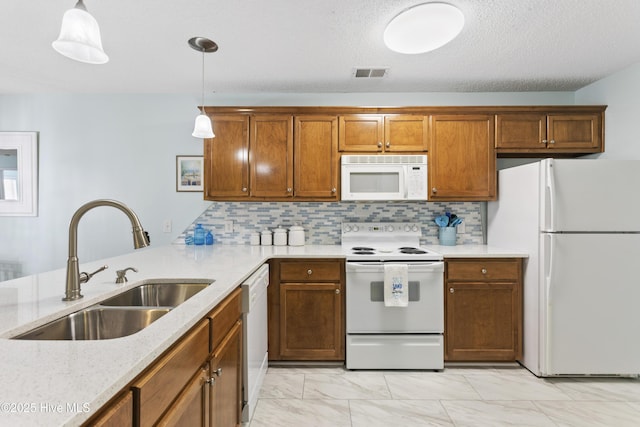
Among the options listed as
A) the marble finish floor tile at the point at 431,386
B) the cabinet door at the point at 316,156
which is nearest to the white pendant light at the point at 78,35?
the cabinet door at the point at 316,156

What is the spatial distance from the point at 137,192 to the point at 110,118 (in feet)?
2.58

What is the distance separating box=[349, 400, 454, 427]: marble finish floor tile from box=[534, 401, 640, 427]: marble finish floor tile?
67cm

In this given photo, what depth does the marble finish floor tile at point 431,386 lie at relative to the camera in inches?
86.3

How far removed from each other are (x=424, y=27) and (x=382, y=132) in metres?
1.11

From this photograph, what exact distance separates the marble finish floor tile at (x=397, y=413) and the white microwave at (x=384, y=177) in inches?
61.2

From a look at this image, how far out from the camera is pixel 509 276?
2.56m

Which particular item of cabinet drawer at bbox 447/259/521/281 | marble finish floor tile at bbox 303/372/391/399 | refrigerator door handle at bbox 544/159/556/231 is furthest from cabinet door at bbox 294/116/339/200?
refrigerator door handle at bbox 544/159/556/231

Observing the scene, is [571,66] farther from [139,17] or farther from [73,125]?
[73,125]

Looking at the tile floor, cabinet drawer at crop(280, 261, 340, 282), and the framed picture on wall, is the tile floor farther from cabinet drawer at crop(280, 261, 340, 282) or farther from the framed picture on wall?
the framed picture on wall

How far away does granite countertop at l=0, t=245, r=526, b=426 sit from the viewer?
0.57 meters

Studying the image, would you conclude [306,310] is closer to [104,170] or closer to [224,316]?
[224,316]

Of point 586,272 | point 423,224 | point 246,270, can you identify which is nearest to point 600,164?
point 586,272

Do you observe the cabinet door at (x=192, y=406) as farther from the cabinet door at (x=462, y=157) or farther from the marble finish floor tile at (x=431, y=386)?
the cabinet door at (x=462, y=157)

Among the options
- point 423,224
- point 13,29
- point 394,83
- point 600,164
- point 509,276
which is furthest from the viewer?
point 423,224
